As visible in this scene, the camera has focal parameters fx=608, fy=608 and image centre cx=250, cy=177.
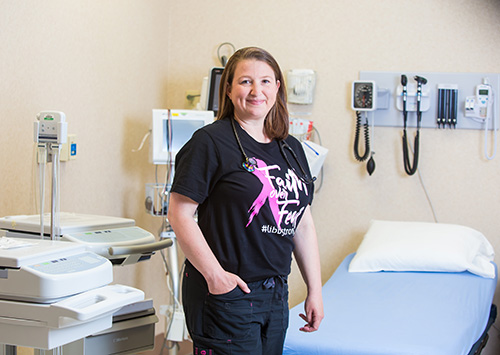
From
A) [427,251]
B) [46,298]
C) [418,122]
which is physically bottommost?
[427,251]

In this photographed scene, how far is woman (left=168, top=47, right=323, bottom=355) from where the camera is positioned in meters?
1.57

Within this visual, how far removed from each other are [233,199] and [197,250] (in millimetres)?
162

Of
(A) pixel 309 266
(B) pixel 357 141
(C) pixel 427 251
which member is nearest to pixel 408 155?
(B) pixel 357 141

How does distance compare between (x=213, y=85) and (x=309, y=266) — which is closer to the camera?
(x=309, y=266)

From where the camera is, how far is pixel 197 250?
5.11 feet

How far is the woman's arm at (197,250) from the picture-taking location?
1.56 meters

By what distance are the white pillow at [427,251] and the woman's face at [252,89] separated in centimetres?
170

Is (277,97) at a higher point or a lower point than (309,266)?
higher

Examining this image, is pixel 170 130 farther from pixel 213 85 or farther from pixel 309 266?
pixel 309 266

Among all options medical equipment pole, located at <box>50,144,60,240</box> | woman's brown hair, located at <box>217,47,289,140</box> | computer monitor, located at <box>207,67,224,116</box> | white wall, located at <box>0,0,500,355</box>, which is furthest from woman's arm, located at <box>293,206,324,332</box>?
computer monitor, located at <box>207,67,224,116</box>

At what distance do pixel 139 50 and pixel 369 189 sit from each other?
157 centimetres

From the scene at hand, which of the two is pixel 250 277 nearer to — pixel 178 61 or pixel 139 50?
pixel 139 50

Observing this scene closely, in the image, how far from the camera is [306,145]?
3527 mm

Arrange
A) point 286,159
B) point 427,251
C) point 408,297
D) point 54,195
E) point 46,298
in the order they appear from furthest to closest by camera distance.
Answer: point 427,251
point 408,297
point 54,195
point 286,159
point 46,298
